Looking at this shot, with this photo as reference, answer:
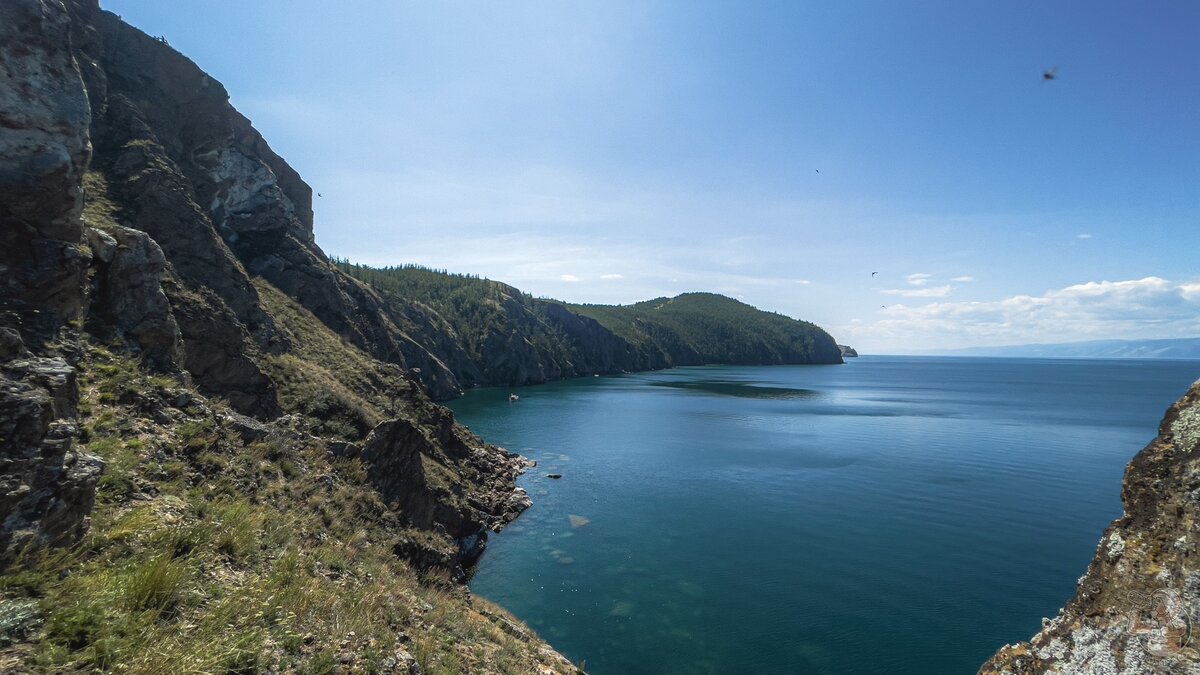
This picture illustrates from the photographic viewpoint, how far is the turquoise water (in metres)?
23.1

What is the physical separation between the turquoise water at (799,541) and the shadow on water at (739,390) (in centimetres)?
4628

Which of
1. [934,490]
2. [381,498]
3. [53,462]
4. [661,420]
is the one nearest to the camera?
[53,462]

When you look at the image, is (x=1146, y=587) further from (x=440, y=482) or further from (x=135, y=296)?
(x=440, y=482)

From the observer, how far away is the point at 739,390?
133 metres

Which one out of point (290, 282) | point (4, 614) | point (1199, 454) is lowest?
point (4, 614)

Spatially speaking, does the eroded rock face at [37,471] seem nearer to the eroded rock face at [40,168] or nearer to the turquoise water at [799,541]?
the eroded rock face at [40,168]

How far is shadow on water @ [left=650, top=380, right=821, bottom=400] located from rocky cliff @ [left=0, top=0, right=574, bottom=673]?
10148 centimetres

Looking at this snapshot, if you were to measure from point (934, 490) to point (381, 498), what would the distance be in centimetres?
4552

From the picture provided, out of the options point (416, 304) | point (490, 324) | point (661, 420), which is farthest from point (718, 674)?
point (490, 324)

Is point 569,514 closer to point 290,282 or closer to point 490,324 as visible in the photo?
point 290,282

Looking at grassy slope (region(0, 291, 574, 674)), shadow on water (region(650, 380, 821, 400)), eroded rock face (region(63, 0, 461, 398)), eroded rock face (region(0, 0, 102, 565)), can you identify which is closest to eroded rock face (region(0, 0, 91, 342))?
eroded rock face (region(0, 0, 102, 565))

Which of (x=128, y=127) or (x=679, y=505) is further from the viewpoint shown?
(x=679, y=505)

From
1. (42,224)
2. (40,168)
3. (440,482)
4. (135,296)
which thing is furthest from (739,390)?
(40,168)

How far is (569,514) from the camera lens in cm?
3875
